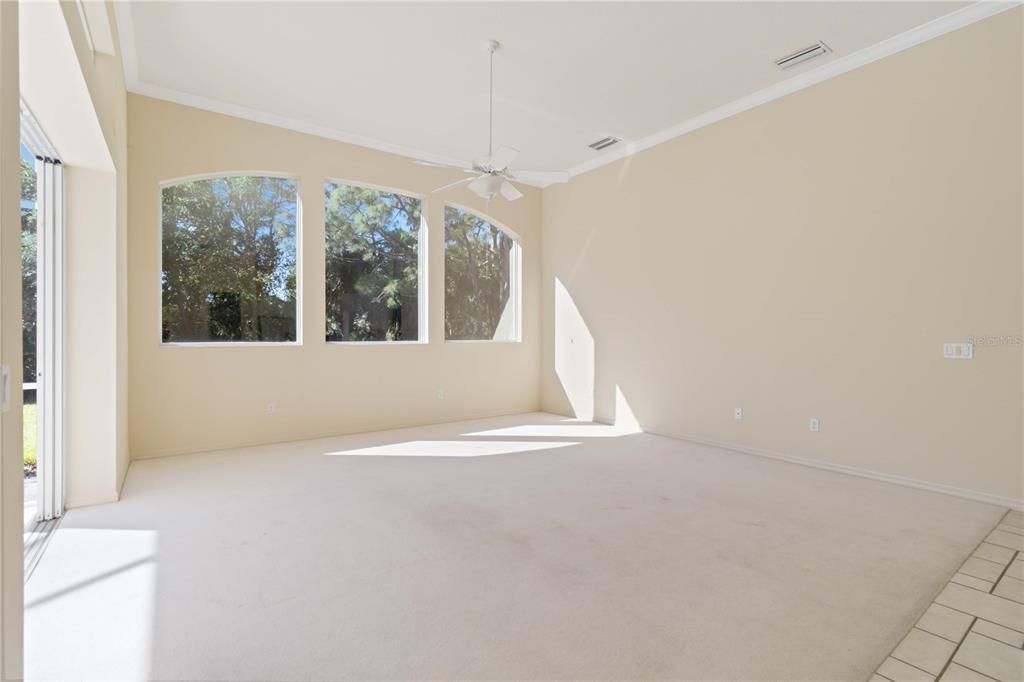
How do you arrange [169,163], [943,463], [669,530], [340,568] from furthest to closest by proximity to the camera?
[169,163], [943,463], [669,530], [340,568]

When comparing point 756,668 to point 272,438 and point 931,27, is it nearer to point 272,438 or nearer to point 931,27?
point 931,27

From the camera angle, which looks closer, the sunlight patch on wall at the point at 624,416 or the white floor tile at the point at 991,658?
the white floor tile at the point at 991,658

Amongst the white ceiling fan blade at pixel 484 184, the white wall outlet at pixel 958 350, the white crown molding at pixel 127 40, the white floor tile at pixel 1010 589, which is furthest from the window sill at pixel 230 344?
the white wall outlet at pixel 958 350

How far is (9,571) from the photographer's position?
1.19 metres

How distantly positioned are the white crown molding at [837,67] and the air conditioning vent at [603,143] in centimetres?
14

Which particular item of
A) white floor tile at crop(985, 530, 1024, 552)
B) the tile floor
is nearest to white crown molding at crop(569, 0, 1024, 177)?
white floor tile at crop(985, 530, 1024, 552)

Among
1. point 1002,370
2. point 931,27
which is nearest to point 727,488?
point 1002,370

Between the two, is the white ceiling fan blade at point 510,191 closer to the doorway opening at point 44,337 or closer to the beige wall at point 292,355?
the beige wall at point 292,355

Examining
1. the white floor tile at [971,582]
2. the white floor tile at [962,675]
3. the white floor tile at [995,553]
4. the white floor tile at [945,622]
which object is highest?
the white floor tile at [995,553]

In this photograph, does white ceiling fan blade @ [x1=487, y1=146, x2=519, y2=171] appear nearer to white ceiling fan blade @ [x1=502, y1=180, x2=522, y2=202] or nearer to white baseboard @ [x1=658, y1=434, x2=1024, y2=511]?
white ceiling fan blade @ [x1=502, y1=180, x2=522, y2=202]

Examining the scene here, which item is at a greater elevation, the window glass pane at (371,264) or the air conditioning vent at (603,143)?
the air conditioning vent at (603,143)

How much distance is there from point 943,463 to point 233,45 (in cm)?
610

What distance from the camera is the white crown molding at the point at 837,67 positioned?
3.51 m

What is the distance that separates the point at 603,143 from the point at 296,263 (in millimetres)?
3649
